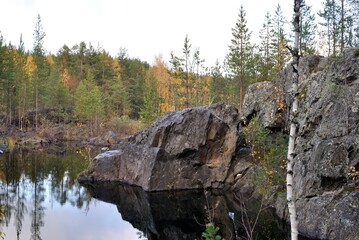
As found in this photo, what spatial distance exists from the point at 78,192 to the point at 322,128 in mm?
16984

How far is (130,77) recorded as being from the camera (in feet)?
269

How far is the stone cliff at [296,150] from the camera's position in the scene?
13.4 m

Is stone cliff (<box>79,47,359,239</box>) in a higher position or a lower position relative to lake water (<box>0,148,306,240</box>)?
higher

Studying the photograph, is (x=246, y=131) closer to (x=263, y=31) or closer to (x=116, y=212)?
(x=116, y=212)

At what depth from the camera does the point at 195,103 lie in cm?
5522

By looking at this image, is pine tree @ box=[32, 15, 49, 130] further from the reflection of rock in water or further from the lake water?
the reflection of rock in water

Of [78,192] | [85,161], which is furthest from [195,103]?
[78,192]

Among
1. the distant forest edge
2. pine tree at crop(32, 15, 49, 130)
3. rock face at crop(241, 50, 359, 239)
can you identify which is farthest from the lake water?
pine tree at crop(32, 15, 49, 130)

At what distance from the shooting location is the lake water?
16031 millimetres

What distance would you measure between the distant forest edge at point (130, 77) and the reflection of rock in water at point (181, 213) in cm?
1393

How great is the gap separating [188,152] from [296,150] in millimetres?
9857

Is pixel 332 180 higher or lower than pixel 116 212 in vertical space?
higher

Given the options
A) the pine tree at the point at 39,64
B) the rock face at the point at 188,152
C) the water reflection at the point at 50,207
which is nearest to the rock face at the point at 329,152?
the water reflection at the point at 50,207

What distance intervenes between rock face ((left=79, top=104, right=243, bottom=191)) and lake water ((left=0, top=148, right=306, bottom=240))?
1293mm
